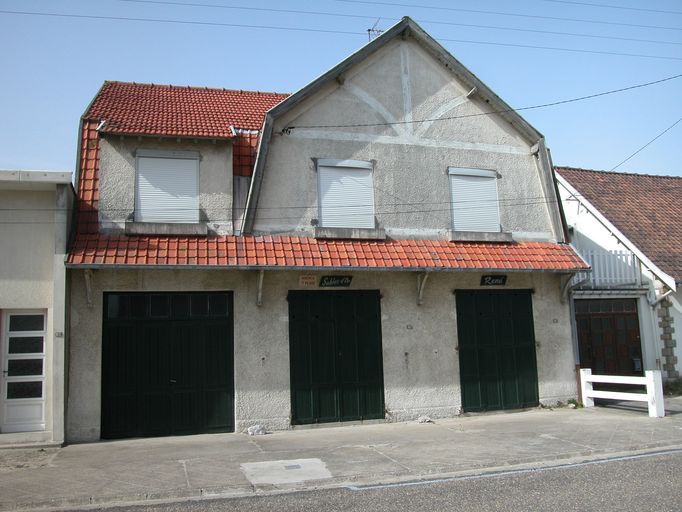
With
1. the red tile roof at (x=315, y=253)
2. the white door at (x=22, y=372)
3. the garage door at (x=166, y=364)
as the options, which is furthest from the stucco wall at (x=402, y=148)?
the white door at (x=22, y=372)

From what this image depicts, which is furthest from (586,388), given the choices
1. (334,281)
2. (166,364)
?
(166,364)

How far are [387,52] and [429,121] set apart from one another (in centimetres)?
189

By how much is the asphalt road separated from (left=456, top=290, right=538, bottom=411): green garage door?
223 inches

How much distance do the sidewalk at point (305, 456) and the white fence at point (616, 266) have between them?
18.3 ft

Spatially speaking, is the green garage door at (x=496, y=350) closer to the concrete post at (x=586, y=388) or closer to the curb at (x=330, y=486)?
the concrete post at (x=586, y=388)

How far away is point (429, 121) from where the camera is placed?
582 inches

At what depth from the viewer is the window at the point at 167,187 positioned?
1258 cm

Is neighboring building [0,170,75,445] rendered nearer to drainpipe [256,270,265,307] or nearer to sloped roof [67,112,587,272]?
sloped roof [67,112,587,272]

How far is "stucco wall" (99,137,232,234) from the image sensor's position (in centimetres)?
1240

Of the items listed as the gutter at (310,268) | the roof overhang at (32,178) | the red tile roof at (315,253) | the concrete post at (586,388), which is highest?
the roof overhang at (32,178)

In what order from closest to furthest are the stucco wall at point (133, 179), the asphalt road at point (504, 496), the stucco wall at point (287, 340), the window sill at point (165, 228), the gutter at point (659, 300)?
the asphalt road at point (504, 496), the stucco wall at point (287, 340), the window sill at point (165, 228), the stucco wall at point (133, 179), the gutter at point (659, 300)

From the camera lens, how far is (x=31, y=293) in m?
11.5

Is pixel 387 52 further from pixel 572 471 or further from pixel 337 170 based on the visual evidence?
pixel 572 471

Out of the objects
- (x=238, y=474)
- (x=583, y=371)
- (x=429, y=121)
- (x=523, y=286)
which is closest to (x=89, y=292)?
(x=238, y=474)
